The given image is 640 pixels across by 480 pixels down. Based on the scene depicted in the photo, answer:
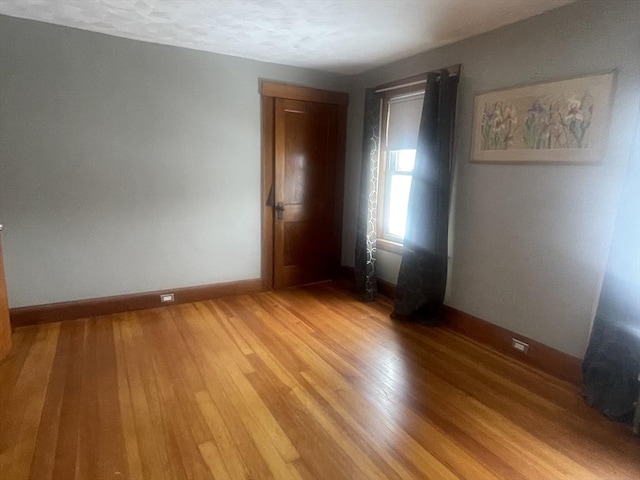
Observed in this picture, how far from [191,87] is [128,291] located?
2.00m

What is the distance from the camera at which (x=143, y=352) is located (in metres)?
2.84

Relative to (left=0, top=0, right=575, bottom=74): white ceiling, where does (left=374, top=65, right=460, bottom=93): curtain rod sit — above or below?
below

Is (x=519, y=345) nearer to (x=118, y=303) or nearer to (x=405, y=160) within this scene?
(x=405, y=160)

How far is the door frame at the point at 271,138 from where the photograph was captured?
156 inches

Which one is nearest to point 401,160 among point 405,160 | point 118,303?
point 405,160

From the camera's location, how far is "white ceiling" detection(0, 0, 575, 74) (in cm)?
247

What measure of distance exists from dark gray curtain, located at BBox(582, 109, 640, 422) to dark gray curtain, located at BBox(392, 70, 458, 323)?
1.25 metres

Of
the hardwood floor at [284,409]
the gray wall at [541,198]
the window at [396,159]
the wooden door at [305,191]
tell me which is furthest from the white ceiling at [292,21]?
the hardwood floor at [284,409]

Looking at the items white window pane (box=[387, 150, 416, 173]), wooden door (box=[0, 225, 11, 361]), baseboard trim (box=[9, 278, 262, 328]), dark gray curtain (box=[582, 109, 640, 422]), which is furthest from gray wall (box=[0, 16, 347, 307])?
dark gray curtain (box=[582, 109, 640, 422])

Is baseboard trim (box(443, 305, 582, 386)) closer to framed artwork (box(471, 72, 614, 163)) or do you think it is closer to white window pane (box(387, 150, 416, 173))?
framed artwork (box(471, 72, 614, 163))

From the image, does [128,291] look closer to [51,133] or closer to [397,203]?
[51,133]

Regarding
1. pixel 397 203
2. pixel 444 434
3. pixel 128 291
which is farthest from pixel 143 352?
pixel 397 203

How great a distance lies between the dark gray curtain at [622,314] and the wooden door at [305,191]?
2887 mm

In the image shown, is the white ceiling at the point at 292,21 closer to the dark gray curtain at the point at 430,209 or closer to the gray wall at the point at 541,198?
the gray wall at the point at 541,198
